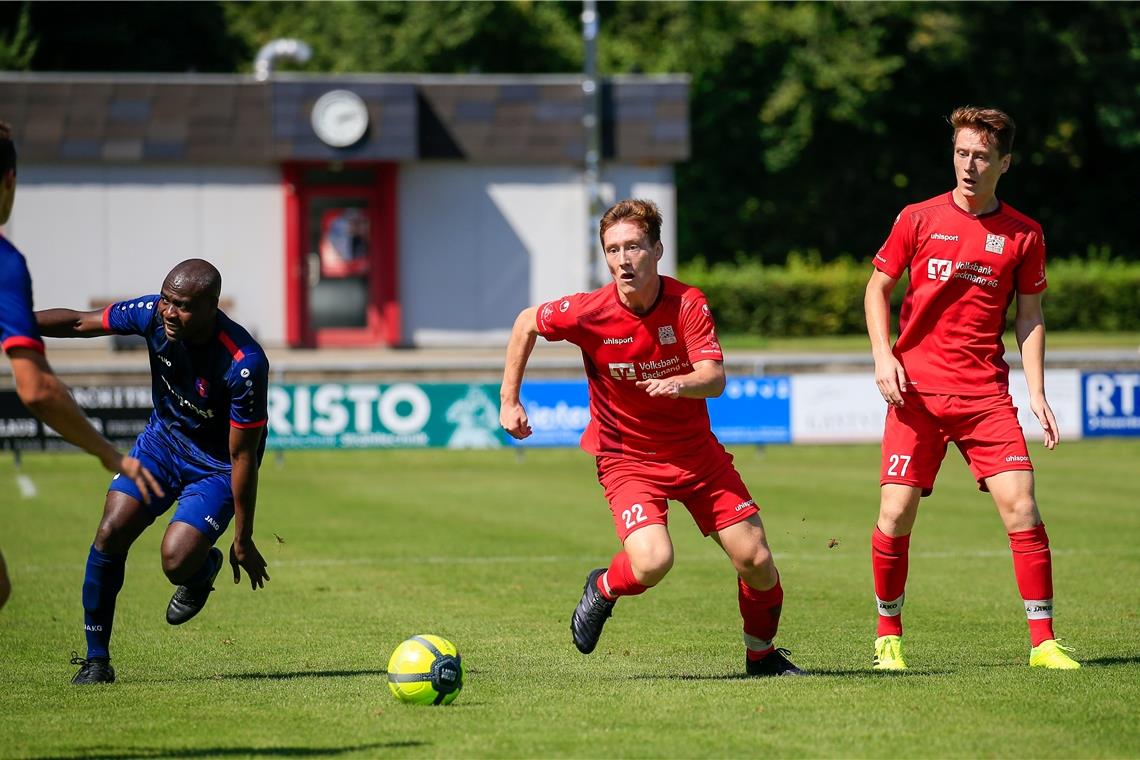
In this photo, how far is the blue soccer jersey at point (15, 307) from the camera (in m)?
5.32

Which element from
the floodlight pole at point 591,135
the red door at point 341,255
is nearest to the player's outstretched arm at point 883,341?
the floodlight pole at point 591,135

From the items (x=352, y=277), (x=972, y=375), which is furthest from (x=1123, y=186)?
(x=972, y=375)

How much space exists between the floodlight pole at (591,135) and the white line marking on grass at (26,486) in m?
13.1

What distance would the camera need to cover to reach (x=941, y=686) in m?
6.69

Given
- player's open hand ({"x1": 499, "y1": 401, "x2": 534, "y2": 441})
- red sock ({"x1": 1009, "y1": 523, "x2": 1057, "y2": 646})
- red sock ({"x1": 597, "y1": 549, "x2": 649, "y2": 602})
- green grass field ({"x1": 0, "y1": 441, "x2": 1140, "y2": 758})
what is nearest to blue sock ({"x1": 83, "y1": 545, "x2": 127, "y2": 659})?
green grass field ({"x1": 0, "y1": 441, "x2": 1140, "y2": 758})

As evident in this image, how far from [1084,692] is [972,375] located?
61.1 inches

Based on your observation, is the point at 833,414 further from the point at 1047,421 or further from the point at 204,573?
the point at 204,573

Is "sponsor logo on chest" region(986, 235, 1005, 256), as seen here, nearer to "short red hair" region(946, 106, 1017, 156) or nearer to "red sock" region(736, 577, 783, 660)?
"short red hair" region(946, 106, 1017, 156)

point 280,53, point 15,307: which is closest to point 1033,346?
point 15,307

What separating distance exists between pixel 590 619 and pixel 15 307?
2867 mm

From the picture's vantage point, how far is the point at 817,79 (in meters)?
46.4

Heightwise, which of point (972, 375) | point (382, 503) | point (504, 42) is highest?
point (504, 42)

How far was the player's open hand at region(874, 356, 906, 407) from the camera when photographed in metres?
7.14

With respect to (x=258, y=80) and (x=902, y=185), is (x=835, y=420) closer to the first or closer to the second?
(x=258, y=80)
